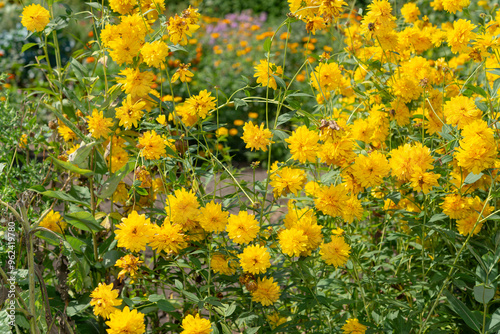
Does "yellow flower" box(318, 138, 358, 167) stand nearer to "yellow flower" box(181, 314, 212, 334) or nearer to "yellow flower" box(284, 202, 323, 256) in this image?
"yellow flower" box(284, 202, 323, 256)

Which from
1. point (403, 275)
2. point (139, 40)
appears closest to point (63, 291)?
point (139, 40)

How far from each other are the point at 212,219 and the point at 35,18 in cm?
103

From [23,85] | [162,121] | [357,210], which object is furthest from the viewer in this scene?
[23,85]

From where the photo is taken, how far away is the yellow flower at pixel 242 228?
1.57m

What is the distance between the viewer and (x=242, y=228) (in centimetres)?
158

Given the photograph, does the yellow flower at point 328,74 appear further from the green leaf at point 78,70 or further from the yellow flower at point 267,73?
the green leaf at point 78,70

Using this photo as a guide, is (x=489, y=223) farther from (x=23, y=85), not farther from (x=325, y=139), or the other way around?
(x=23, y=85)

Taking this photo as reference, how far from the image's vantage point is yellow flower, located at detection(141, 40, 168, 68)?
5.35 ft

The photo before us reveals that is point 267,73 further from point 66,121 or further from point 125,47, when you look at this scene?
point 66,121

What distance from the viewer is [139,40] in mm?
1715

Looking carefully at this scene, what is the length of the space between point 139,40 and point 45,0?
0.57 metres

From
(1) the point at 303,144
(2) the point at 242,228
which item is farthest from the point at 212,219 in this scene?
(1) the point at 303,144

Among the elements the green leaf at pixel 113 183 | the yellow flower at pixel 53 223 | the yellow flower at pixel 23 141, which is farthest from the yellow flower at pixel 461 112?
the yellow flower at pixel 23 141

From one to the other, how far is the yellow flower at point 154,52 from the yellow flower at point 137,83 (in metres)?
0.07
